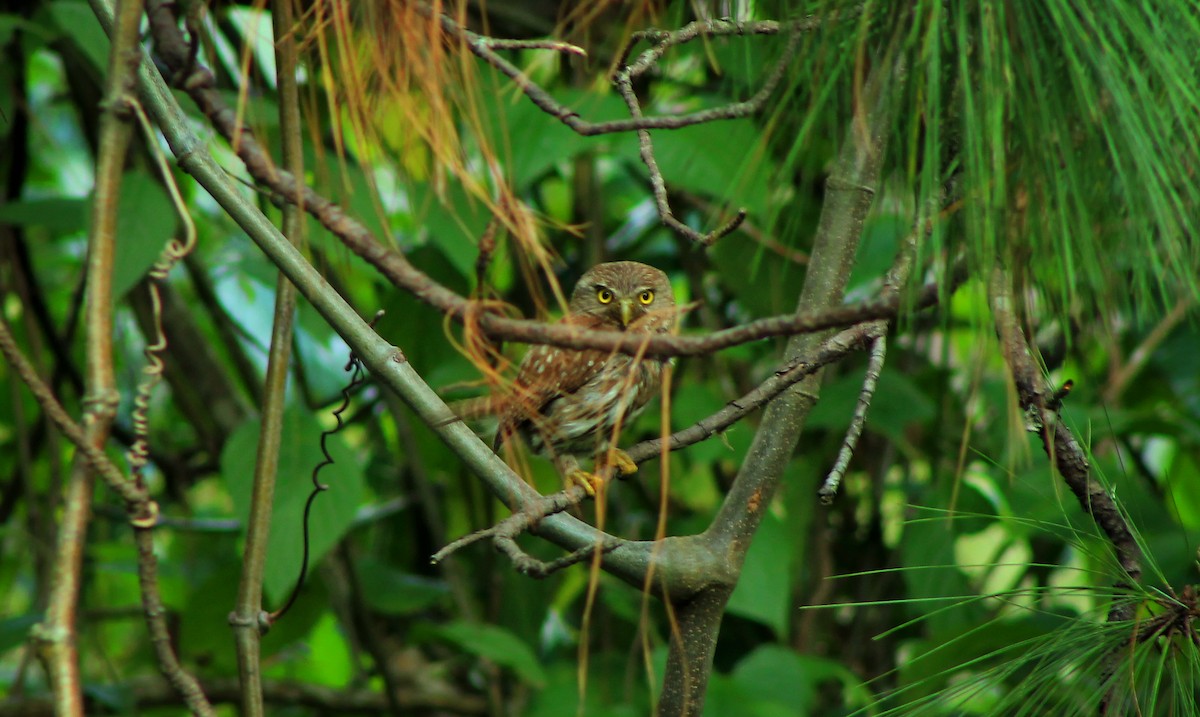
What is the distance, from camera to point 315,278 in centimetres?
138

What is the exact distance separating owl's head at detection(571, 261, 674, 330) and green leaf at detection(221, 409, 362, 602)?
3.16ft

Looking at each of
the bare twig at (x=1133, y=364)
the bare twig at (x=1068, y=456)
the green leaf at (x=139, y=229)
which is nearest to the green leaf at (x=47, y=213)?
the green leaf at (x=139, y=229)

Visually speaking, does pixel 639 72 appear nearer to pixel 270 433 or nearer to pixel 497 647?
pixel 270 433

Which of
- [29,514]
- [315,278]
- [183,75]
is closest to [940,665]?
[315,278]

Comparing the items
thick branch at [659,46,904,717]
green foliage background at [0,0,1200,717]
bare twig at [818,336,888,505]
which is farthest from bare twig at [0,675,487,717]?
bare twig at [818,336,888,505]

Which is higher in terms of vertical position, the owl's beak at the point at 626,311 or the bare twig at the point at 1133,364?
the owl's beak at the point at 626,311

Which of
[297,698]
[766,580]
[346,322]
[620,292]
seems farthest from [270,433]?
[297,698]

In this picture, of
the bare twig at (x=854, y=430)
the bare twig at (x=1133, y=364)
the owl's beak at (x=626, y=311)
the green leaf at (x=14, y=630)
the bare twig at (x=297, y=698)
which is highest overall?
the bare twig at (x=854, y=430)

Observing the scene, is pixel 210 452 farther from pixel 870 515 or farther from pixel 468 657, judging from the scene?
pixel 870 515

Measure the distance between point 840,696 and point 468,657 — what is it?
4.01 feet

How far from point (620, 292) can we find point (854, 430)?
5.51 ft

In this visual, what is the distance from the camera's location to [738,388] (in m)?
3.68

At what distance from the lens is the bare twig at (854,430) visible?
1385 millimetres

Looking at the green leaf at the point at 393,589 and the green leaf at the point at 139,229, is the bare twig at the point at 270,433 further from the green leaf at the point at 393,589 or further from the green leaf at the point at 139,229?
the green leaf at the point at 393,589
